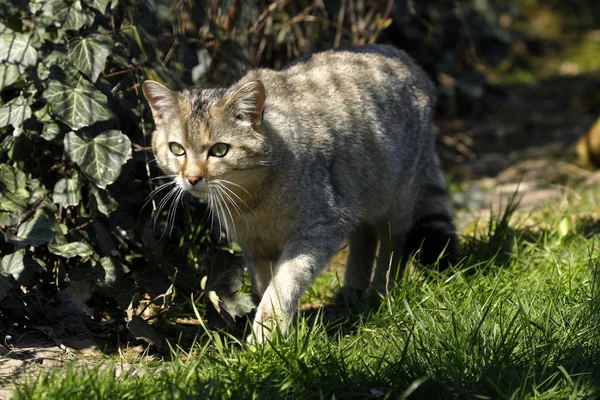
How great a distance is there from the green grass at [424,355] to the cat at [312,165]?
0.24 m

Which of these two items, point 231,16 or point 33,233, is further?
point 231,16

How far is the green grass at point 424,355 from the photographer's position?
2.85m

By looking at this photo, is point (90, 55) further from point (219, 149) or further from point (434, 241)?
point (434, 241)

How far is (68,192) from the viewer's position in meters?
3.82

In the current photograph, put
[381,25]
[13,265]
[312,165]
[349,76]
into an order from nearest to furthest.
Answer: [13,265], [312,165], [349,76], [381,25]

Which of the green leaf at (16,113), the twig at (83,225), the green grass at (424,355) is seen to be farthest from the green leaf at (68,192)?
the green grass at (424,355)

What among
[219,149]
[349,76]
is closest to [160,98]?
[219,149]

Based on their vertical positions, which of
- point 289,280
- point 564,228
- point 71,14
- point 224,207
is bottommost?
point 564,228

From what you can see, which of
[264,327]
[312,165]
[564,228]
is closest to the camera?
[264,327]

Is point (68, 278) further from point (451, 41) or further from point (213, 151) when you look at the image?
point (451, 41)

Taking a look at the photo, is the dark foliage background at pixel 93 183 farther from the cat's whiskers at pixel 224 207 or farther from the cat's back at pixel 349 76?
the cat's back at pixel 349 76

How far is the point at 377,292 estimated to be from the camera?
3926mm

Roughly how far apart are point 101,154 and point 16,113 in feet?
1.38

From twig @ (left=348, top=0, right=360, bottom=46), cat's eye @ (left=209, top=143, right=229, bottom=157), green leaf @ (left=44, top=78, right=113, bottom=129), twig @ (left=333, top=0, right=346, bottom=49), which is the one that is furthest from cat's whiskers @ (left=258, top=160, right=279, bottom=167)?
twig @ (left=348, top=0, right=360, bottom=46)
